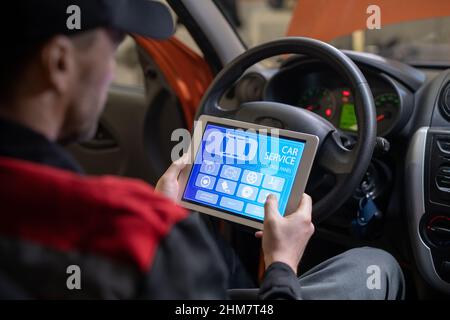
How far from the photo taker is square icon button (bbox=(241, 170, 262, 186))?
1.13 metres

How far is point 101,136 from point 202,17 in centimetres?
65

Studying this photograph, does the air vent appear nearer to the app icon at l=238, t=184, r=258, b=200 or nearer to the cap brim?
the app icon at l=238, t=184, r=258, b=200

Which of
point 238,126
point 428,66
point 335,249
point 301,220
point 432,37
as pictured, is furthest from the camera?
point 432,37

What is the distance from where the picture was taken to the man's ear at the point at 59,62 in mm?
675

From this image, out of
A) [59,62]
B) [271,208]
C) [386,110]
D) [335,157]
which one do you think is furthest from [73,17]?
[386,110]

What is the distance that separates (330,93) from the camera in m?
1.52

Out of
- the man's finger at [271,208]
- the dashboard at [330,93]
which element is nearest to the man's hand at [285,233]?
the man's finger at [271,208]

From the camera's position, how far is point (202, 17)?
1.53 metres

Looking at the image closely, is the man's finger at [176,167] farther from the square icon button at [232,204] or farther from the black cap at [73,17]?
the black cap at [73,17]

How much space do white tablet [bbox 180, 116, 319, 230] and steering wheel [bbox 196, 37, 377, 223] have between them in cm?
9
